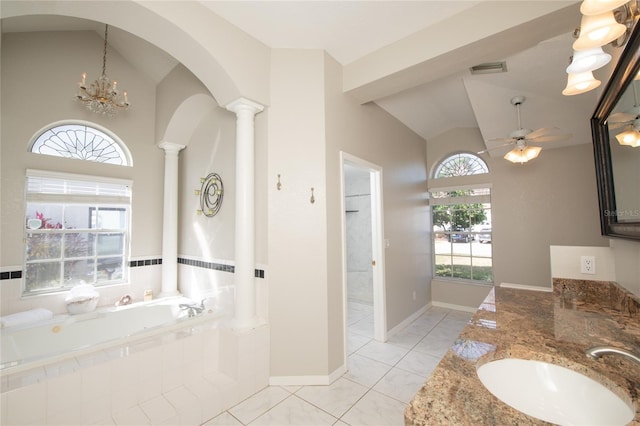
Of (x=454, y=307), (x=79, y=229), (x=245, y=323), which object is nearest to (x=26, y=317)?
(x=79, y=229)

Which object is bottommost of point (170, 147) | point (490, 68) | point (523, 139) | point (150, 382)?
point (150, 382)

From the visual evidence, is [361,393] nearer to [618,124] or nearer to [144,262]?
[618,124]

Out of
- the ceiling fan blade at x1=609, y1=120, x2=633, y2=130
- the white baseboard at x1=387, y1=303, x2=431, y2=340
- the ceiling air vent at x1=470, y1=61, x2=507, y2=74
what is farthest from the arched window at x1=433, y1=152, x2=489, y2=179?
the ceiling fan blade at x1=609, y1=120, x2=633, y2=130

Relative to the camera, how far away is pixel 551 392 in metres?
0.89

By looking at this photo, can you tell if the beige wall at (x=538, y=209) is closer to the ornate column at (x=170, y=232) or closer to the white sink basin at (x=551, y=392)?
the white sink basin at (x=551, y=392)

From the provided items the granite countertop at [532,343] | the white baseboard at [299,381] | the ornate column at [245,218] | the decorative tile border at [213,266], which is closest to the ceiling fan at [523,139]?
the granite countertop at [532,343]

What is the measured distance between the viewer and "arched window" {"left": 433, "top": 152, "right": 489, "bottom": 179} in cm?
439

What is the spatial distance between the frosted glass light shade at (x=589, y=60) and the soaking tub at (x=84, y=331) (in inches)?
121

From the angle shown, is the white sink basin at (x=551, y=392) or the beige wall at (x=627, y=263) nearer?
the white sink basin at (x=551, y=392)

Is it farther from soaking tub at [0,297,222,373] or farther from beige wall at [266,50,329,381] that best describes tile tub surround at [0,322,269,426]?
beige wall at [266,50,329,381]

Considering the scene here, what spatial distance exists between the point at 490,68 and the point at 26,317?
5102 millimetres

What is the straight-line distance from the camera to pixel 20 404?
4.93ft

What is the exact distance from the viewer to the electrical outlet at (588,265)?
1.78 meters

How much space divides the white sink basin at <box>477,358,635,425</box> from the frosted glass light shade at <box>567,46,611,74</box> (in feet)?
3.73
